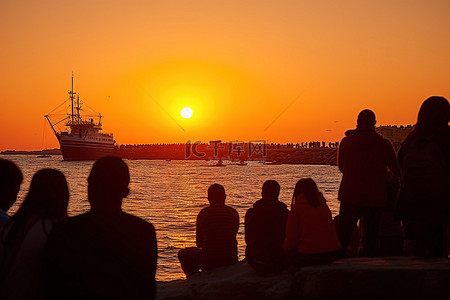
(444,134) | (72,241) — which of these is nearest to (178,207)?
(444,134)

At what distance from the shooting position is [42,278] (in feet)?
8.30

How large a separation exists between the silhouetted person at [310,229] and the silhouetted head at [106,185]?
8.66ft

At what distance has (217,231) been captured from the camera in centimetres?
625

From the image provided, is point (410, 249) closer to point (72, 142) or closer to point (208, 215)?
point (208, 215)

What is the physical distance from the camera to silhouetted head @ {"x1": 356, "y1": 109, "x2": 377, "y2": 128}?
5.40 metres

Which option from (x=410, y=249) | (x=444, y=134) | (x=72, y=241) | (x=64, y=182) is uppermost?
(x=444, y=134)

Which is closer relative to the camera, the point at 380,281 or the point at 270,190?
the point at 380,281

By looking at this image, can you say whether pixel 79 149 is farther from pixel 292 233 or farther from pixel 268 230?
pixel 292 233

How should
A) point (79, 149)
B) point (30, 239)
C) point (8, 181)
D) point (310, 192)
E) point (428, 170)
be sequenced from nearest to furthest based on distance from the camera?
point (30, 239)
point (8, 181)
point (428, 170)
point (310, 192)
point (79, 149)

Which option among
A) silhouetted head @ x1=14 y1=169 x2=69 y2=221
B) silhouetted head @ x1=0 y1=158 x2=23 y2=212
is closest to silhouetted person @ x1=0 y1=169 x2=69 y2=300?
silhouetted head @ x1=14 y1=169 x2=69 y2=221

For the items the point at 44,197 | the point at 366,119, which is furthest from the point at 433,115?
the point at 44,197

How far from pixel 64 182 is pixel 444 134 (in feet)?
11.2

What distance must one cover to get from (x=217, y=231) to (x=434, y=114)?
2848mm

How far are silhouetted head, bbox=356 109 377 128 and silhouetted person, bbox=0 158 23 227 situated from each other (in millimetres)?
3541
